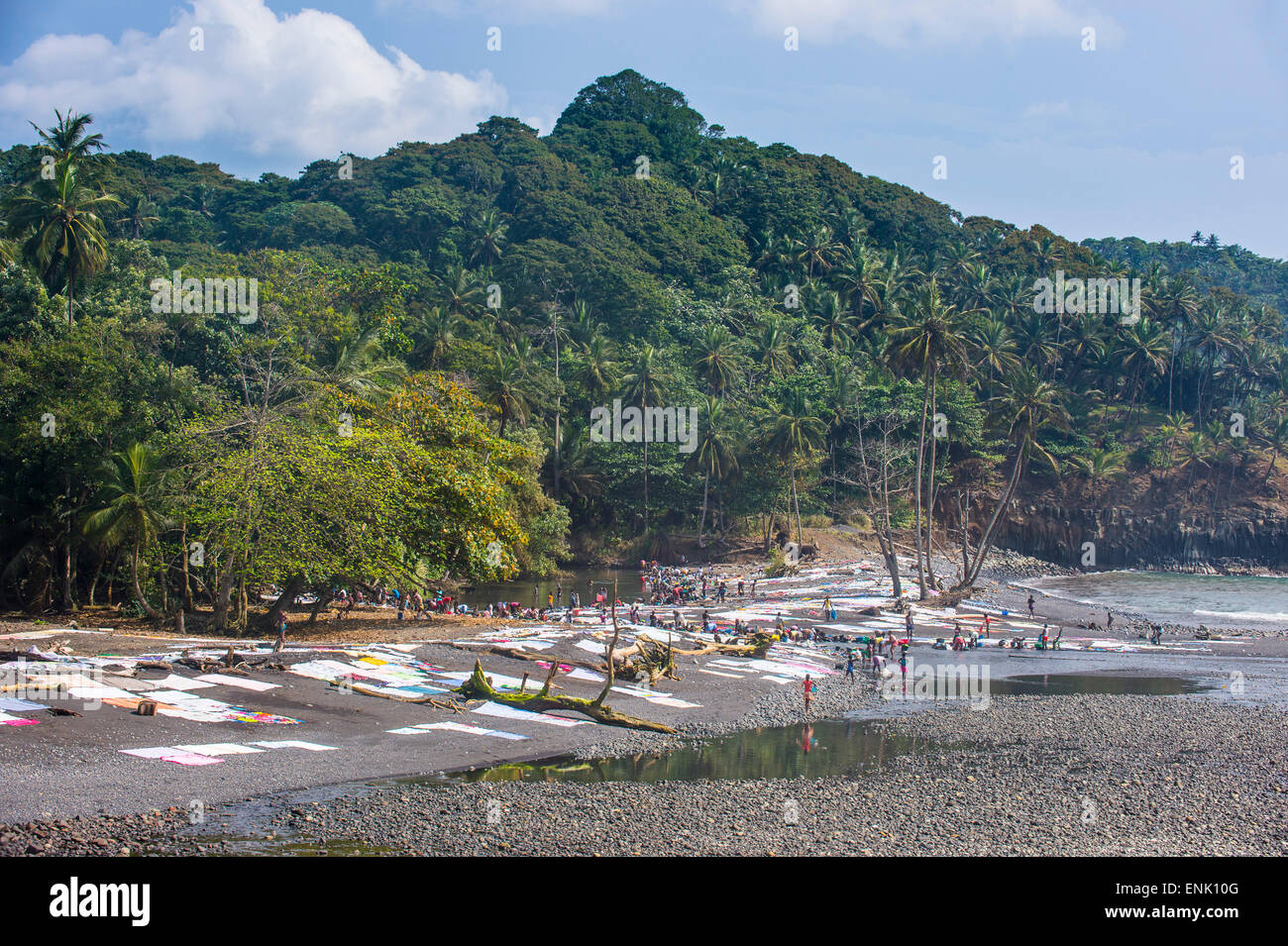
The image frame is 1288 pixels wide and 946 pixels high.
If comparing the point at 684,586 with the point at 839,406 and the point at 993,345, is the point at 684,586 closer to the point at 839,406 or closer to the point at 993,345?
the point at 839,406

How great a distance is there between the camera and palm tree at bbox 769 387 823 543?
61312 millimetres

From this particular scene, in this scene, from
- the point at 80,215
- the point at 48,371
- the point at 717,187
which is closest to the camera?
the point at 48,371

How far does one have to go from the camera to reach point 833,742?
22.5 m

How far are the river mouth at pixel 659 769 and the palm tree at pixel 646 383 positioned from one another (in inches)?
1669

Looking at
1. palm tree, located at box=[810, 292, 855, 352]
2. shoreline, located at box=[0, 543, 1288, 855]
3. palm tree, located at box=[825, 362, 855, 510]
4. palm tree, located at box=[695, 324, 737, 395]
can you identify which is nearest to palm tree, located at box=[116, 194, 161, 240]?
palm tree, located at box=[695, 324, 737, 395]

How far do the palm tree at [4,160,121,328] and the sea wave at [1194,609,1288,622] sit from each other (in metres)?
55.7

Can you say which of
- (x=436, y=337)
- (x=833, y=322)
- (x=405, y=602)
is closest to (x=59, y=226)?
(x=405, y=602)

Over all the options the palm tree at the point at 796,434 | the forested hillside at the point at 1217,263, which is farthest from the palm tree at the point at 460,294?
the forested hillside at the point at 1217,263

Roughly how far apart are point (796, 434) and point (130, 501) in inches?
1632

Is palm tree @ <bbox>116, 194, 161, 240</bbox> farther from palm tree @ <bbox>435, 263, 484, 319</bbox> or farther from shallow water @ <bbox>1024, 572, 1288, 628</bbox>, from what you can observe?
shallow water @ <bbox>1024, 572, 1288, 628</bbox>

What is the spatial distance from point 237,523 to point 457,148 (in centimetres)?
9405

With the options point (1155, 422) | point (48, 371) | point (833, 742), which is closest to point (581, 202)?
→ point (1155, 422)

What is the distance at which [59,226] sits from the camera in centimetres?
3622
